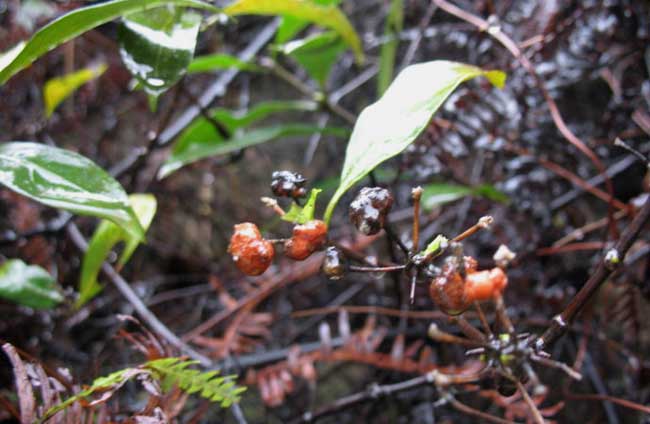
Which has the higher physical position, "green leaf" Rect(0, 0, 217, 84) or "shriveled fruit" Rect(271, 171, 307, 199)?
"green leaf" Rect(0, 0, 217, 84)

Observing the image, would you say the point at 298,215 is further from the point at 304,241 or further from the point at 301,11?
the point at 301,11

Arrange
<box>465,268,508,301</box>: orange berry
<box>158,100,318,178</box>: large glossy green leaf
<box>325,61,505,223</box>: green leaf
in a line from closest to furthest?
1. <box>465,268,508,301</box>: orange berry
2. <box>325,61,505,223</box>: green leaf
3. <box>158,100,318,178</box>: large glossy green leaf

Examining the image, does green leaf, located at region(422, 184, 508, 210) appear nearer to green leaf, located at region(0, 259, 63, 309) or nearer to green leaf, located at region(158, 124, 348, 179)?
green leaf, located at region(158, 124, 348, 179)

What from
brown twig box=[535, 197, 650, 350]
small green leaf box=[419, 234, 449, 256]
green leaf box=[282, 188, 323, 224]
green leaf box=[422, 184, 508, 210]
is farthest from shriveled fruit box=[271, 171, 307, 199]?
green leaf box=[422, 184, 508, 210]

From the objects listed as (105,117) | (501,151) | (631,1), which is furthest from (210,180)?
(631,1)

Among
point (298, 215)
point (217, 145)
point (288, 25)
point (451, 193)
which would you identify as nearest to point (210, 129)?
point (217, 145)

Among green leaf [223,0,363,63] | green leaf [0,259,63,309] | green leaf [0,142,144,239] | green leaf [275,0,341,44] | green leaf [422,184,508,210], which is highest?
green leaf [223,0,363,63]

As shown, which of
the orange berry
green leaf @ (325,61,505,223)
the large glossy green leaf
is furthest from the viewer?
the large glossy green leaf
